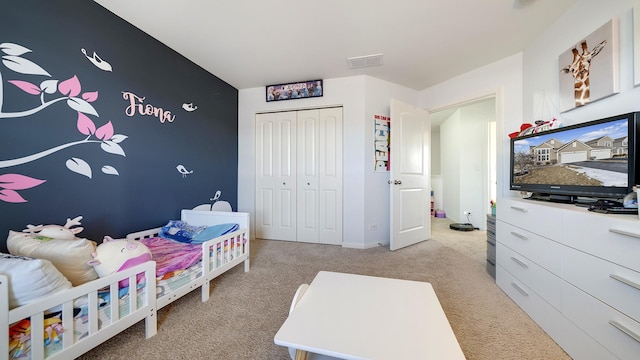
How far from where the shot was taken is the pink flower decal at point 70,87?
1.49 meters

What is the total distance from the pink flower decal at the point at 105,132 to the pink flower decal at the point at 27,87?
36cm

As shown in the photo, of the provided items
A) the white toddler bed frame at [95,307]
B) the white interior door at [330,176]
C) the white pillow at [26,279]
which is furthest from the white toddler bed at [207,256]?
the white interior door at [330,176]

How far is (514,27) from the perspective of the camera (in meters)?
1.88

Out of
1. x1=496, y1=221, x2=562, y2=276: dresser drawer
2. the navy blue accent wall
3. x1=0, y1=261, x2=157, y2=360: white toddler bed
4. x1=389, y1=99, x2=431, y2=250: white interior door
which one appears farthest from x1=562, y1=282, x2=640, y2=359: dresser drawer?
the navy blue accent wall

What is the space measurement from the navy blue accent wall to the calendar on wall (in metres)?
2.32

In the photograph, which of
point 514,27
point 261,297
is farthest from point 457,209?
point 261,297

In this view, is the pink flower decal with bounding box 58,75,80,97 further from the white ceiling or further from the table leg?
the table leg

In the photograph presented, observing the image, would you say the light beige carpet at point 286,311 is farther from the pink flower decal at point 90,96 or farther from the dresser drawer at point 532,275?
the pink flower decal at point 90,96

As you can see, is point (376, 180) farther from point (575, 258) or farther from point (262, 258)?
point (575, 258)

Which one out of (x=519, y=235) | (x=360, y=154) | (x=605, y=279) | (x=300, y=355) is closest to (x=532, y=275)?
(x=519, y=235)

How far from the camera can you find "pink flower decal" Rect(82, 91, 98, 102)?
1.61 meters

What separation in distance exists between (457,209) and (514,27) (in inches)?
137

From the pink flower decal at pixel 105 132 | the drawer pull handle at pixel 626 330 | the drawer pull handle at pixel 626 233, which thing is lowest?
the drawer pull handle at pixel 626 330

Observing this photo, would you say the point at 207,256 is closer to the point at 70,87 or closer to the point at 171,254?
the point at 171,254
